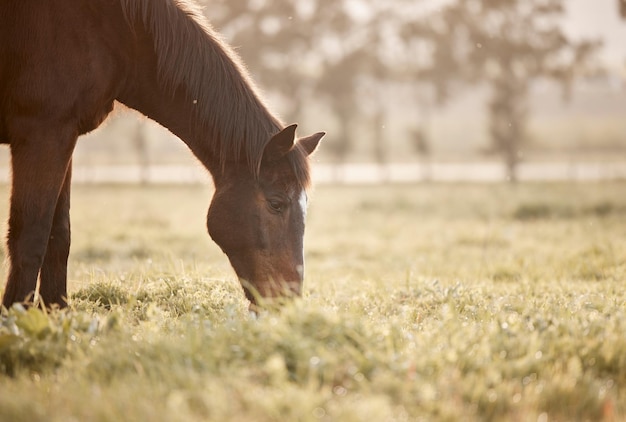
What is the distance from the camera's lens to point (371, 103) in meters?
38.8

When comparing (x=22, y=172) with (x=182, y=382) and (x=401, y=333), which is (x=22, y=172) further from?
(x=401, y=333)

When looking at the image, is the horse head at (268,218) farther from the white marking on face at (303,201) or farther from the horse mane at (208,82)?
the horse mane at (208,82)

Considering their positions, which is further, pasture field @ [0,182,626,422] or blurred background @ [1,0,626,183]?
blurred background @ [1,0,626,183]

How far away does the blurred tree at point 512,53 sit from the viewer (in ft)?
104

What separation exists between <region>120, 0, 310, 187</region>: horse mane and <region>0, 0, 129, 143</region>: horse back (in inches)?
13.9

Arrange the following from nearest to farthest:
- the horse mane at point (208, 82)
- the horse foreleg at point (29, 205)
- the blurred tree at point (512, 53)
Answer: the horse foreleg at point (29, 205), the horse mane at point (208, 82), the blurred tree at point (512, 53)

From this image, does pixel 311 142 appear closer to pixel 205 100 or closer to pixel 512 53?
pixel 205 100

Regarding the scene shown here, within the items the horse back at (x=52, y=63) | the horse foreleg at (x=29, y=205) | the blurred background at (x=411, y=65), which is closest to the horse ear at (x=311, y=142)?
the horse back at (x=52, y=63)

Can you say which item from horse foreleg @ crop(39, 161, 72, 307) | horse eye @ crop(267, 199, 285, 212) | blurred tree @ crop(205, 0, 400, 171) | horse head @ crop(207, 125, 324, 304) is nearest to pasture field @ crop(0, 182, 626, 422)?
horse foreleg @ crop(39, 161, 72, 307)

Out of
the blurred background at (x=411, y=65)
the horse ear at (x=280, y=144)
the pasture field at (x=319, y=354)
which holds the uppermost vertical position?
the blurred background at (x=411, y=65)

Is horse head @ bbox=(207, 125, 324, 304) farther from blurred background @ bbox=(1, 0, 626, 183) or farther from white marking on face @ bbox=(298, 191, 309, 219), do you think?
blurred background @ bbox=(1, 0, 626, 183)

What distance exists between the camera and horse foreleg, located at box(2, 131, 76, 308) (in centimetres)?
448

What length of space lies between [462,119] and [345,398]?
84480mm

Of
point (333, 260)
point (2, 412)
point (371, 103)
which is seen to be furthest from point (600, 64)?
point (2, 412)
